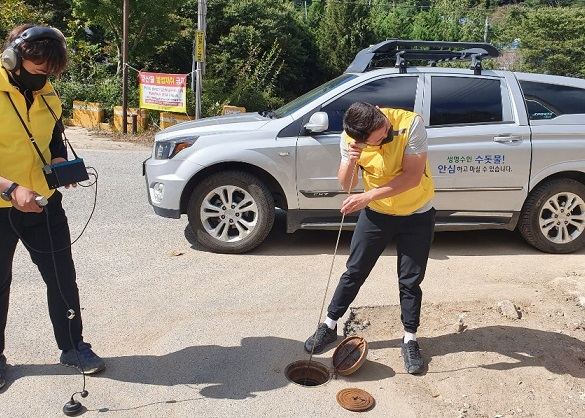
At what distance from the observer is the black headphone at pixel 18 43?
2.81 m

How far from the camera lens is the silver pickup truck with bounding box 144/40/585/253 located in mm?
5516

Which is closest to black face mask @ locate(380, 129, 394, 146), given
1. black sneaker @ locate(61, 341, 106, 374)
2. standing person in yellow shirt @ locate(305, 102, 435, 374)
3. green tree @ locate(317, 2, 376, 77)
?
standing person in yellow shirt @ locate(305, 102, 435, 374)

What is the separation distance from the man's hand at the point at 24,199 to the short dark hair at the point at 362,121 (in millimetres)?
1680

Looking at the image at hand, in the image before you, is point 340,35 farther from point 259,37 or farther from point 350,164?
point 350,164

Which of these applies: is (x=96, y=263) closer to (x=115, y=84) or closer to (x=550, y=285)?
(x=550, y=285)

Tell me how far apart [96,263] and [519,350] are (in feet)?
11.9

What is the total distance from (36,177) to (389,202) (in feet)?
6.58

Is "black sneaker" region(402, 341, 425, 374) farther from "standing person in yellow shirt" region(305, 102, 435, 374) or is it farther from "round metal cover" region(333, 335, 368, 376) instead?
"round metal cover" region(333, 335, 368, 376)

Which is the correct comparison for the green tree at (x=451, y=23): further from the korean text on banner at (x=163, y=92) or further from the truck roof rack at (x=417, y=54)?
the truck roof rack at (x=417, y=54)

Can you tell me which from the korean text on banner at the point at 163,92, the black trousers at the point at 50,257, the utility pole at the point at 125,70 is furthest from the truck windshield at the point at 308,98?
the utility pole at the point at 125,70

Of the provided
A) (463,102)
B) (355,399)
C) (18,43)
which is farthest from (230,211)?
(18,43)

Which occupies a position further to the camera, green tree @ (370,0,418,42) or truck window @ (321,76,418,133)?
green tree @ (370,0,418,42)

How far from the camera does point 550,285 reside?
494 centimetres

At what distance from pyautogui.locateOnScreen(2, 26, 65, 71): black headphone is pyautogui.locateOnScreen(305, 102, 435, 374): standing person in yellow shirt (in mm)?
1608
